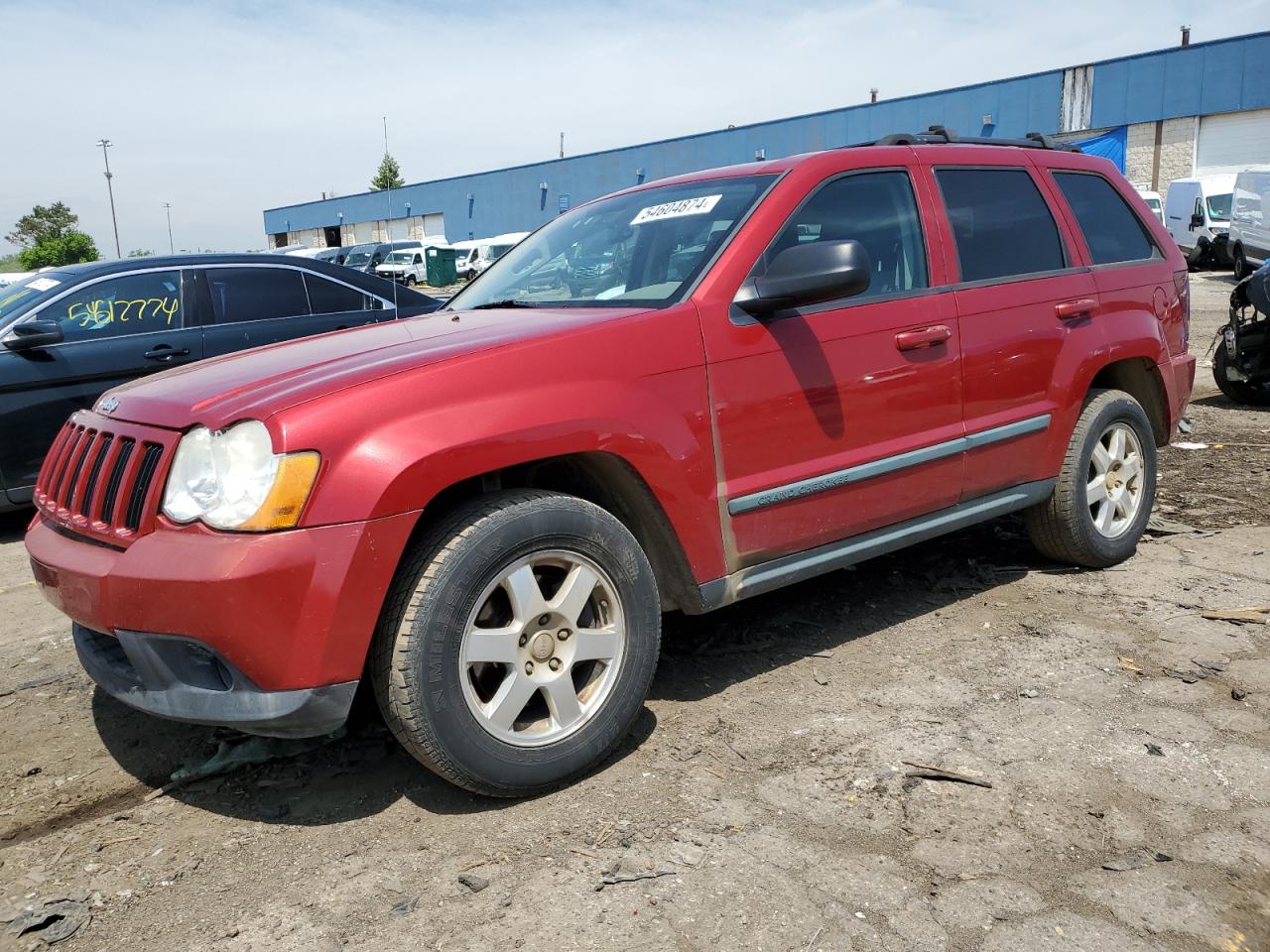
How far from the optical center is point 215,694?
8.53 ft

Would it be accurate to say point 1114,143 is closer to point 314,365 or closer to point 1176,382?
point 1176,382

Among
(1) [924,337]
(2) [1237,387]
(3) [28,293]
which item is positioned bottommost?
(2) [1237,387]

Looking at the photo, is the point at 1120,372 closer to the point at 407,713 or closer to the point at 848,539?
the point at 848,539

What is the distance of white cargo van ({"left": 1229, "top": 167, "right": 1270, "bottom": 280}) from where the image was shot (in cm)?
2009

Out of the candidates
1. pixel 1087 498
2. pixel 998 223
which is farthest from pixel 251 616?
pixel 1087 498

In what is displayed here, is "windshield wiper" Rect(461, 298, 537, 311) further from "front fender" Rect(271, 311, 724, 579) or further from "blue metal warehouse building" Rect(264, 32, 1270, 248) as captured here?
"blue metal warehouse building" Rect(264, 32, 1270, 248)

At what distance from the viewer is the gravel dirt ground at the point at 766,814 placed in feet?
7.76

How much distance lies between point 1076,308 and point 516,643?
2.83 metres

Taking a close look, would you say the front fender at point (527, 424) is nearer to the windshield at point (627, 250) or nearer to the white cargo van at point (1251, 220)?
the windshield at point (627, 250)

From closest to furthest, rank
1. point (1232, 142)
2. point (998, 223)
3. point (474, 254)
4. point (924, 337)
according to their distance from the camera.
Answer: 1. point (924, 337)
2. point (998, 223)
3. point (1232, 142)
4. point (474, 254)

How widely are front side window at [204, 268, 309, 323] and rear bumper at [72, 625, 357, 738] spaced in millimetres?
4693

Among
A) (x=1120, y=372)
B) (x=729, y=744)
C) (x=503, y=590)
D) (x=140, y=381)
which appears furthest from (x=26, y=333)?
(x=1120, y=372)

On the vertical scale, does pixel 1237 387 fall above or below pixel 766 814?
above

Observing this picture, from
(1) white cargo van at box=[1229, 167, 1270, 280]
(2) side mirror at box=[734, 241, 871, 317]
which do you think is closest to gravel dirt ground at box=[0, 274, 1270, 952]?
(2) side mirror at box=[734, 241, 871, 317]
